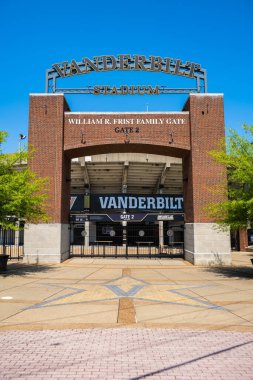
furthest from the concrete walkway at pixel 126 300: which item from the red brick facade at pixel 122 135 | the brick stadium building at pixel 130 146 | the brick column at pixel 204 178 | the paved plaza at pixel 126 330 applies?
the red brick facade at pixel 122 135

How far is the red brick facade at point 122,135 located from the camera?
2322 cm

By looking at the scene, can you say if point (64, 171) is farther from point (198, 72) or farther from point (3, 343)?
point (3, 343)

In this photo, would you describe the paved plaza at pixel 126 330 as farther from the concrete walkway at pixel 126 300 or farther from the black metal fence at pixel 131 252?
the black metal fence at pixel 131 252

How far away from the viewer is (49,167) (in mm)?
23453

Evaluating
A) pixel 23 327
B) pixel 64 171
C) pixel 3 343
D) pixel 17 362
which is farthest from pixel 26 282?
pixel 64 171

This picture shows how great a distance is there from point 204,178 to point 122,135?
21.4 ft

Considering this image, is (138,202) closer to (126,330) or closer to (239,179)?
(239,179)

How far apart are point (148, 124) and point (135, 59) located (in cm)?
501

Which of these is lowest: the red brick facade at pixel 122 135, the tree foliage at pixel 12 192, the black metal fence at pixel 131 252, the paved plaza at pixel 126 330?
the black metal fence at pixel 131 252

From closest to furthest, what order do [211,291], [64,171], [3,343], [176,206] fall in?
[3,343] < [211,291] < [64,171] < [176,206]

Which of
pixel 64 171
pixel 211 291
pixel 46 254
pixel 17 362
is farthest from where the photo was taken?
pixel 64 171

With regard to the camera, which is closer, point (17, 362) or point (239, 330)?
point (17, 362)

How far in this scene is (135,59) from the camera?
2447 cm

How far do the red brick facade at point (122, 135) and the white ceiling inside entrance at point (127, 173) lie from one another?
14749mm
